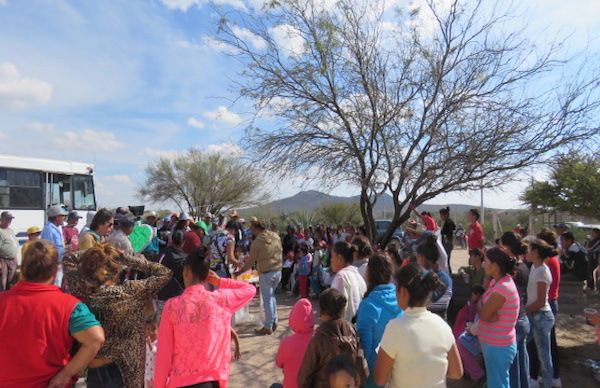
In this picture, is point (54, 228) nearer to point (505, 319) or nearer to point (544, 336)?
point (505, 319)

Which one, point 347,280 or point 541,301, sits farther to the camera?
point 541,301

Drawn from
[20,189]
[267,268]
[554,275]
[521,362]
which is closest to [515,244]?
[554,275]

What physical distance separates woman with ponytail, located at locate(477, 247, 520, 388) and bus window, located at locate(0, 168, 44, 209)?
12913 mm

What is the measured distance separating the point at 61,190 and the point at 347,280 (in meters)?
12.7

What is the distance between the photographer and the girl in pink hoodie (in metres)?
2.95

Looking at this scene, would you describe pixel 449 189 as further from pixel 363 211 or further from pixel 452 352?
pixel 452 352

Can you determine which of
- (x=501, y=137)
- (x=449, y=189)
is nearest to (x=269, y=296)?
(x=449, y=189)

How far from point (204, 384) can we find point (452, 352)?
1.51 metres

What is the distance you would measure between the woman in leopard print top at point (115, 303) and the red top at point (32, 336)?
35 cm

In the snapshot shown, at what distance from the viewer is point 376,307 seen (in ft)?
10.3

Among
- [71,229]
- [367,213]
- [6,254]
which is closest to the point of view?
[6,254]

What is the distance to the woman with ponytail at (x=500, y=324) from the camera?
11.8 ft

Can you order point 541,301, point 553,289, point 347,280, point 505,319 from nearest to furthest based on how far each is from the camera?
point 505,319, point 347,280, point 541,301, point 553,289

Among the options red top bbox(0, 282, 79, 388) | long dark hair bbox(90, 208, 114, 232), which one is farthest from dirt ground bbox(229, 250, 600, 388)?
red top bbox(0, 282, 79, 388)
